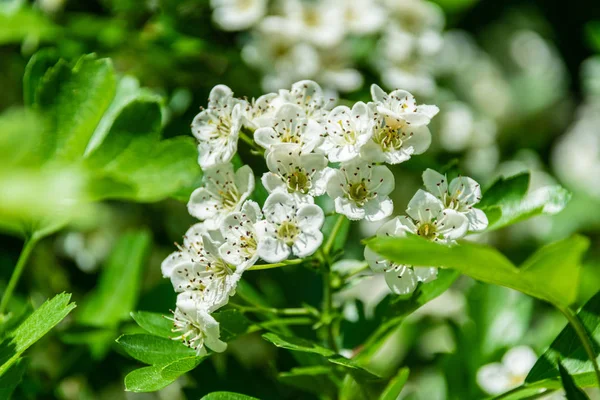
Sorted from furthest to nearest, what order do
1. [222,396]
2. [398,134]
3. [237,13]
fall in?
[237,13] → [398,134] → [222,396]

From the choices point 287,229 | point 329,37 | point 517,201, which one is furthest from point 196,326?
point 329,37

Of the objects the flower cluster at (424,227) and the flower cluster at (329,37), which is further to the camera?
the flower cluster at (329,37)

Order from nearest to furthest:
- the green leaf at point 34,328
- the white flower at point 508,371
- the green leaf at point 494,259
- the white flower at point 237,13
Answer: the green leaf at point 494,259
the green leaf at point 34,328
the white flower at point 508,371
the white flower at point 237,13

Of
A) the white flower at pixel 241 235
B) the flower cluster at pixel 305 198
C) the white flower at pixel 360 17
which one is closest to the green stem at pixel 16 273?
the flower cluster at pixel 305 198

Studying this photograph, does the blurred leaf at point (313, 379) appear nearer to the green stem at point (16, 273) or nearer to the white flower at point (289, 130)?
the white flower at point (289, 130)

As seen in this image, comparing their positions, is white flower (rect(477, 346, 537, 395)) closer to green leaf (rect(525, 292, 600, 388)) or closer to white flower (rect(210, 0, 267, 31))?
green leaf (rect(525, 292, 600, 388))

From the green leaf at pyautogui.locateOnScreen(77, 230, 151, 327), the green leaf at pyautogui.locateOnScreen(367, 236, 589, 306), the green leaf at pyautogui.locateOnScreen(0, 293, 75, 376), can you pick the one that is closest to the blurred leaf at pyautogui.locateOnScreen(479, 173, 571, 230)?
the green leaf at pyautogui.locateOnScreen(367, 236, 589, 306)

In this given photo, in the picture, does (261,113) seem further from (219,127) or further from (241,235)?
(241,235)
